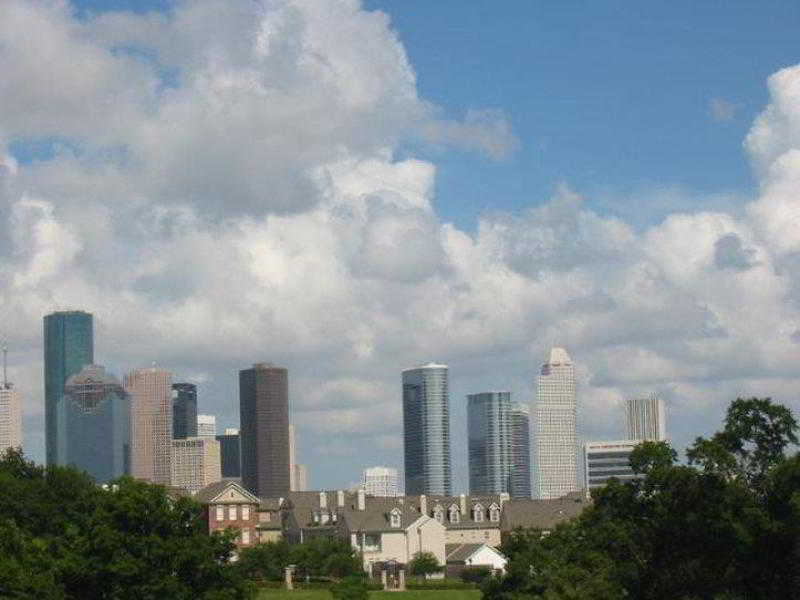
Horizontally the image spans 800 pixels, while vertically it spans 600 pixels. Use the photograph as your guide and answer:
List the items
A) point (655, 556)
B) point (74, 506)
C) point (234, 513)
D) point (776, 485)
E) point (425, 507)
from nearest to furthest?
point (776, 485)
point (655, 556)
point (74, 506)
point (234, 513)
point (425, 507)

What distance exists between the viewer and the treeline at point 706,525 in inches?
2327

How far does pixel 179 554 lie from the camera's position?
68000 mm

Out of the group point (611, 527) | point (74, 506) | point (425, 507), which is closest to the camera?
point (611, 527)

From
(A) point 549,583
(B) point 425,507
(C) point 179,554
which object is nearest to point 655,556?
(A) point 549,583

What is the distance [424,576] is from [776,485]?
11490cm

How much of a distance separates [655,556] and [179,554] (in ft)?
59.7

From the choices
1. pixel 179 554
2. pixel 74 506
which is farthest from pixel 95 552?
pixel 74 506

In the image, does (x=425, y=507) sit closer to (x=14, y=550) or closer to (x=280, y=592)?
(x=280, y=592)

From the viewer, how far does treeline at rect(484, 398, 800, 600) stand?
59094mm

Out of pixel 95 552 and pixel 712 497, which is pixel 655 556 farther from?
pixel 95 552

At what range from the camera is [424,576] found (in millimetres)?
171500

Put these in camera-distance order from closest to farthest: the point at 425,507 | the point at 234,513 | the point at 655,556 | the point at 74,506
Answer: the point at 655,556, the point at 74,506, the point at 234,513, the point at 425,507

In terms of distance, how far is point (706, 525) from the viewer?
2469 inches

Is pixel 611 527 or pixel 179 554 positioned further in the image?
pixel 611 527
